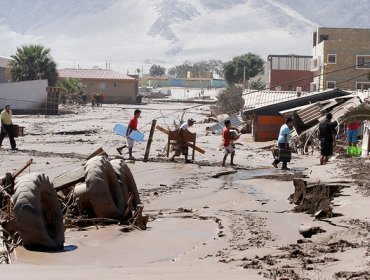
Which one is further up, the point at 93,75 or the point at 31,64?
the point at 31,64

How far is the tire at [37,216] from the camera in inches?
415

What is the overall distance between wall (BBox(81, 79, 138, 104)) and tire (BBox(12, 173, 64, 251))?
98710mm

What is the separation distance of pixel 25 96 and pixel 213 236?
55.4 metres

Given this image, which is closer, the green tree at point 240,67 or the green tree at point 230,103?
the green tree at point 230,103

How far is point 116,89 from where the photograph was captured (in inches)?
4380

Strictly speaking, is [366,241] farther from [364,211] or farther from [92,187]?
[92,187]

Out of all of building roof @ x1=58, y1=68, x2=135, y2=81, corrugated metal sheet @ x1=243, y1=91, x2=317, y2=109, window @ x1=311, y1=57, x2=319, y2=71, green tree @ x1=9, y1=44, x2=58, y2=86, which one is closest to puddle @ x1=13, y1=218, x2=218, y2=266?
corrugated metal sheet @ x1=243, y1=91, x2=317, y2=109

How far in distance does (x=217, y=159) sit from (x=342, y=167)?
8.74 metres

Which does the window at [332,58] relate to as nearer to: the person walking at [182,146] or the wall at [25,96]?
the wall at [25,96]

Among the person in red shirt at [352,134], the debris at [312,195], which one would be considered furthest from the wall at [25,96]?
the debris at [312,195]

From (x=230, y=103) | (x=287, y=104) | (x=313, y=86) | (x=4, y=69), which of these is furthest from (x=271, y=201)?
(x=4, y=69)

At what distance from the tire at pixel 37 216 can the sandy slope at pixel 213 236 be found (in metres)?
0.27

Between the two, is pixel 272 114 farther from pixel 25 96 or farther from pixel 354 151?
pixel 25 96

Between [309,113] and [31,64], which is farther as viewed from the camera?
[31,64]
